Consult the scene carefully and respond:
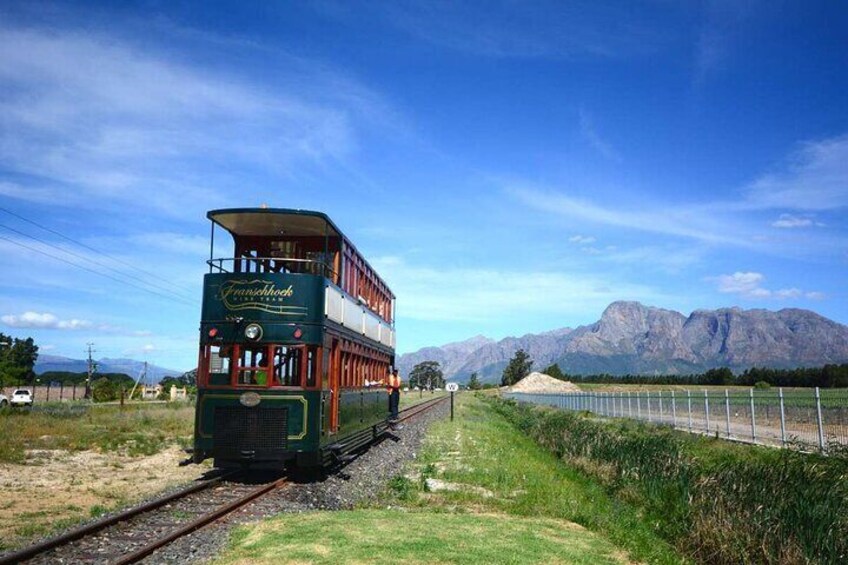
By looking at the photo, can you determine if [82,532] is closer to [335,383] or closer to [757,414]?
[335,383]

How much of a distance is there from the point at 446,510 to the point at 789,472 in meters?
6.18

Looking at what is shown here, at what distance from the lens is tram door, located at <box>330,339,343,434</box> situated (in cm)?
1479

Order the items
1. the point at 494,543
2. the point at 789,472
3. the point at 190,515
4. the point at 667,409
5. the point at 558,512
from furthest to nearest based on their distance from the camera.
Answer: the point at 667,409, the point at 789,472, the point at 558,512, the point at 190,515, the point at 494,543

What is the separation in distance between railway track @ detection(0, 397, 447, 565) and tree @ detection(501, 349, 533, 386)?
12327 centimetres

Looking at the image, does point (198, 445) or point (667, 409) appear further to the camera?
point (667, 409)

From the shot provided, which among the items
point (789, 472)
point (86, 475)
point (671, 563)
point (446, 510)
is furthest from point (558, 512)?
point (86, 475)

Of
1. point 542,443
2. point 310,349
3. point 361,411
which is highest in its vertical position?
point 310,349

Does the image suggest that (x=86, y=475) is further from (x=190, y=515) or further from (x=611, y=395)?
(x=611, y=395)

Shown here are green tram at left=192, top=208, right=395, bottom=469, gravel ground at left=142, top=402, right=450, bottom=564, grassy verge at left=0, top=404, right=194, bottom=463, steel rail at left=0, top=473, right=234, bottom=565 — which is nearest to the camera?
steel rail at left=0, top=473, right=234, bottom=565

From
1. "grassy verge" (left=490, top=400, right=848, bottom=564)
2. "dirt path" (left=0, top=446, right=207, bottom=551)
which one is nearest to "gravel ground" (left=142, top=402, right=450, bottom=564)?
"dirt path" (left=0, top=446, right=207, bottom=551)

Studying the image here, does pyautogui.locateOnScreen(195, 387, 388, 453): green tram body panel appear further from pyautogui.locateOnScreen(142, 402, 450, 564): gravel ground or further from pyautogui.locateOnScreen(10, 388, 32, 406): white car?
pyautogui.locateOnScreen(10, 388, 32, 406): white car

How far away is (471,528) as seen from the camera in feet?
32.0

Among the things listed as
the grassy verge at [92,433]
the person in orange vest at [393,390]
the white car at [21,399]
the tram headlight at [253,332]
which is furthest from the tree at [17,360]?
the tram headlight at [253,332]

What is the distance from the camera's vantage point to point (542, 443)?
2641cm
